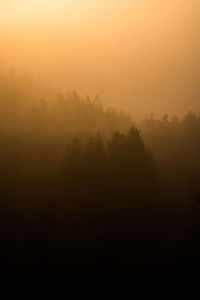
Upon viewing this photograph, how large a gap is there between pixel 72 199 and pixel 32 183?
5.43 meters

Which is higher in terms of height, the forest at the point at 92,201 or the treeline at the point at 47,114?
the treeline at the point at 47,114

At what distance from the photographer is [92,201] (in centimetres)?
4647

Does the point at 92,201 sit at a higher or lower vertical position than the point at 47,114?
lower

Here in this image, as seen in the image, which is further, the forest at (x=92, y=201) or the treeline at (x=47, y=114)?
the treeline at (x=47, y=114)

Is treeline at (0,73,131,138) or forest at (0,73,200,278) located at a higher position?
treeline at (0,73,131,138)

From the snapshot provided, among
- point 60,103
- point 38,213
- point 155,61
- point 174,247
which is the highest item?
point 155,61

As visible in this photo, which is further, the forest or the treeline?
the treeline

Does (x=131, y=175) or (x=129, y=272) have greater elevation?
(x=131, y=175)

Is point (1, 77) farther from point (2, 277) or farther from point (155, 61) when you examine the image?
point (155, 61)

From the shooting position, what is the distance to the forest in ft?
134

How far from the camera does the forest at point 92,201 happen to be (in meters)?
40.8

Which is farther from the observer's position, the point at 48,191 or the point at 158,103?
the point at 158,103

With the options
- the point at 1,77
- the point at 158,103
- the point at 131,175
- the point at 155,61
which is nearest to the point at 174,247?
the point at 131,175

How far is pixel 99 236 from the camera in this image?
141 ft
